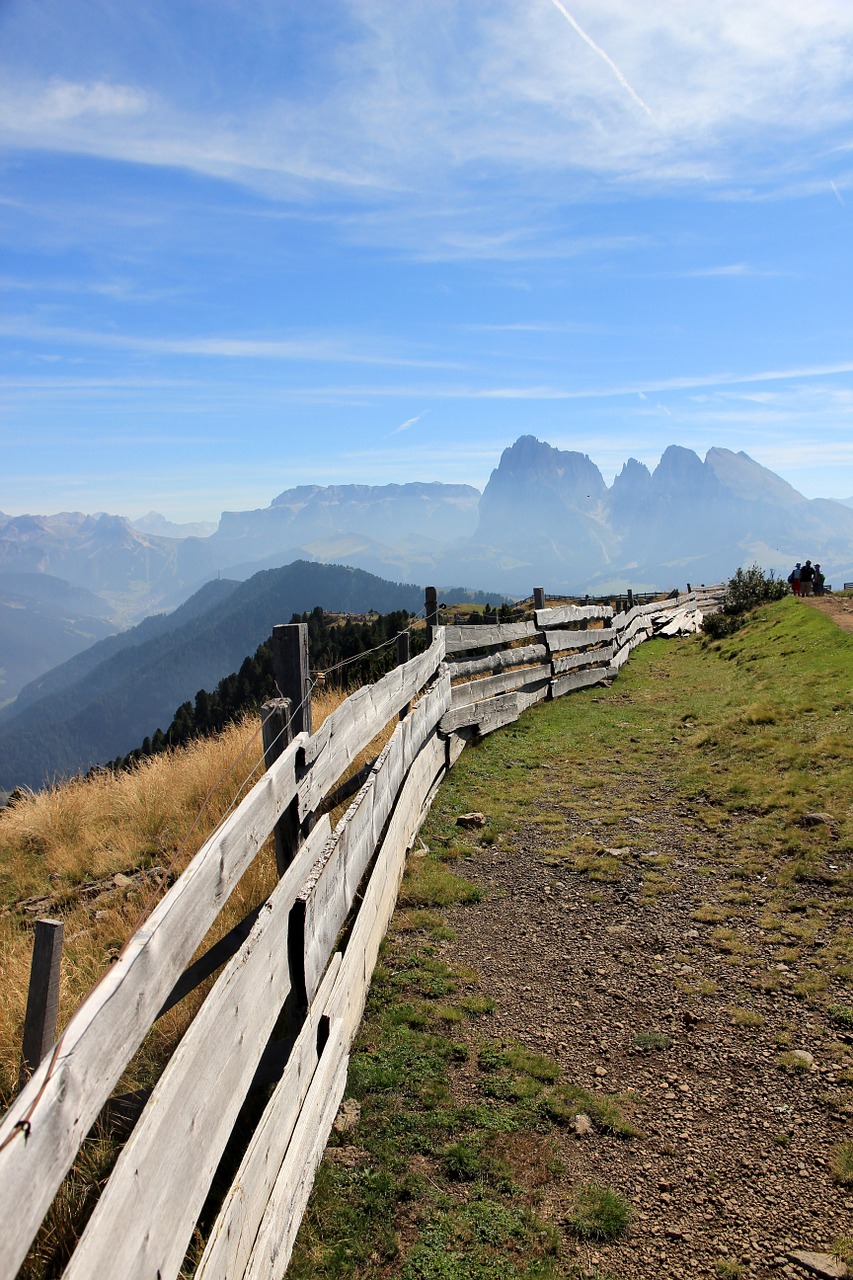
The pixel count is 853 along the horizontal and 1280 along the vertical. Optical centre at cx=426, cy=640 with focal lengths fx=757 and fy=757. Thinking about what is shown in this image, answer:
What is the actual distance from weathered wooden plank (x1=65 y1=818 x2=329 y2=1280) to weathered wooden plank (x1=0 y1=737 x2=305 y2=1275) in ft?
0.53

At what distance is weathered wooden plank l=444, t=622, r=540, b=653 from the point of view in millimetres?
10602

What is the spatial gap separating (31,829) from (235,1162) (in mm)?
6116

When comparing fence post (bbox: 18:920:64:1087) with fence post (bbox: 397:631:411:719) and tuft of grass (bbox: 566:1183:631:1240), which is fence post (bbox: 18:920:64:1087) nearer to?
tuft of grass (bbox: 566:1183:631:1240)

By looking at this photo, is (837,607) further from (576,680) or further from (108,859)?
(108,859)

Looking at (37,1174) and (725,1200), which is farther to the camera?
(725,1200)

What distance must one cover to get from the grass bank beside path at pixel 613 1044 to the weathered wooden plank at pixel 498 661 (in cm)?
233

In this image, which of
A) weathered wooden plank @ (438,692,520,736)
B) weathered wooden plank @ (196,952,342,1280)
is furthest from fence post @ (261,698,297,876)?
weathered wooden plank @ (438,692,520,736)

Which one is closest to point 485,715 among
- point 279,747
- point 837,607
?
point 279,747

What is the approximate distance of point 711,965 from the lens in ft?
16.8

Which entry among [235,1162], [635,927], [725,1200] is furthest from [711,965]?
[235,1162]

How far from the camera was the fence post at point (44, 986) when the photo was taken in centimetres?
161

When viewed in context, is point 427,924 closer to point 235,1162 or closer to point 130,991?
point 235,1162

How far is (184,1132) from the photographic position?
198 centimetres

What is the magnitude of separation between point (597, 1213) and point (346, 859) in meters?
2.03
